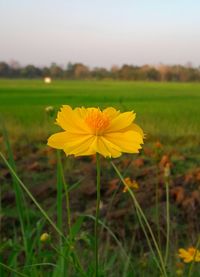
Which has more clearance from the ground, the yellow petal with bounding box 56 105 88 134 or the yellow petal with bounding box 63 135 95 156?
the yellow petal with bounding box 56 105 88 134

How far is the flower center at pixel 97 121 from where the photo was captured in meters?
0.59

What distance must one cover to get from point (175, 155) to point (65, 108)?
14.1 ft

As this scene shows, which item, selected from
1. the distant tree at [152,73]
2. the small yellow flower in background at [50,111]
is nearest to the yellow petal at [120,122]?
the small yellow flower in background at [50,111]

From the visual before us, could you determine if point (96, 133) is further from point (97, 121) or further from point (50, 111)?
point (50, 111)

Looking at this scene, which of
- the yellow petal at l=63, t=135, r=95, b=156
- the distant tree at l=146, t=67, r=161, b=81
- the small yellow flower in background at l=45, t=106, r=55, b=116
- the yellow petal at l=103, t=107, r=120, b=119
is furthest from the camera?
the distant tree at l=146, t=67, r=161, b=81

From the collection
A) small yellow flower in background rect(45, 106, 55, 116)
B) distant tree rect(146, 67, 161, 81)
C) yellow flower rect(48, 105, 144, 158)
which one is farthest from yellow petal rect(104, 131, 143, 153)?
distant tree rect(146, 67, 161, 81)

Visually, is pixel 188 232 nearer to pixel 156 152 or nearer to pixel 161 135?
pixel 156 152

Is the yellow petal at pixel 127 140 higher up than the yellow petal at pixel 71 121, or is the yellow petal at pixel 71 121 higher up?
the yellow petal at pixel 71 121

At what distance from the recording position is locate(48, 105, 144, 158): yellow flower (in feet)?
1.78

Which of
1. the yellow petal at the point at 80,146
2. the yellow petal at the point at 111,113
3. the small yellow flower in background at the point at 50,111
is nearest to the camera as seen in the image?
the yellow petal at the point at 80,146

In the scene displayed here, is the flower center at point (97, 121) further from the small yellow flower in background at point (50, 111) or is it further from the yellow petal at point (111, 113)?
the small yellow flower in background at point (50, 111)

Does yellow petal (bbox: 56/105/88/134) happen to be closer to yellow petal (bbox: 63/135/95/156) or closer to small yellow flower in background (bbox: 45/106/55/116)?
yellow petal (bbox: 63/135/95/156)

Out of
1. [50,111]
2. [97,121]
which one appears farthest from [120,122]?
[50,111]

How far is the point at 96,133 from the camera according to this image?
59cm
